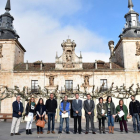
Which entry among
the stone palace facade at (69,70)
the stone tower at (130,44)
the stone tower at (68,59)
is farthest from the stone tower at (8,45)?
the stone tower at (130,44)

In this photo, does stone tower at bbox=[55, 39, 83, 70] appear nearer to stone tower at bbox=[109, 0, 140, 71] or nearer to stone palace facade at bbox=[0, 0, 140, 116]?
stone palace facade at bbox=[0, 0, 140, 116]

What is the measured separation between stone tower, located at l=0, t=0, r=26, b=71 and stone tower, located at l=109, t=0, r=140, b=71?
664 inches

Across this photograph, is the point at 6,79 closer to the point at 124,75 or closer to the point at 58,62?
the point at 58,62

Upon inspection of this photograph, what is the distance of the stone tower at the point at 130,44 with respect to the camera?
88.2 ft

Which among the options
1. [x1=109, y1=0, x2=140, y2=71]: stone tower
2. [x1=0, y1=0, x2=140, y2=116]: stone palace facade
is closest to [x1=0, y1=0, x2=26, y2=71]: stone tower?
[x1=0, y1=0, x2=140, y2=116]: stone palace facade

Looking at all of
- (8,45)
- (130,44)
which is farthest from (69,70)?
→ (8,45)

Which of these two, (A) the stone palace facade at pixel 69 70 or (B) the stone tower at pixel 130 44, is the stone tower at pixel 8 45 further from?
(B) the stone tower at pixel 130 44

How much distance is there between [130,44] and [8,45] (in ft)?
62.4

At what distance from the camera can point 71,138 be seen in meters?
6.84

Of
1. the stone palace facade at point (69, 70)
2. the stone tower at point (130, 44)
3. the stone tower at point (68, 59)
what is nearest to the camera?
the stone palace facade at point (69, 70)

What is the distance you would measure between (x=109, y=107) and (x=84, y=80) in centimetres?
1801

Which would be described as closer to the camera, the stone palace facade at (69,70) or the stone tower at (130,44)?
the stone palace facade at (69,70)

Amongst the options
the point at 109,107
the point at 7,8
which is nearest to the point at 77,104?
the point at 109,107

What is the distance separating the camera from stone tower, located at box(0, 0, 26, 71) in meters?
27.3
